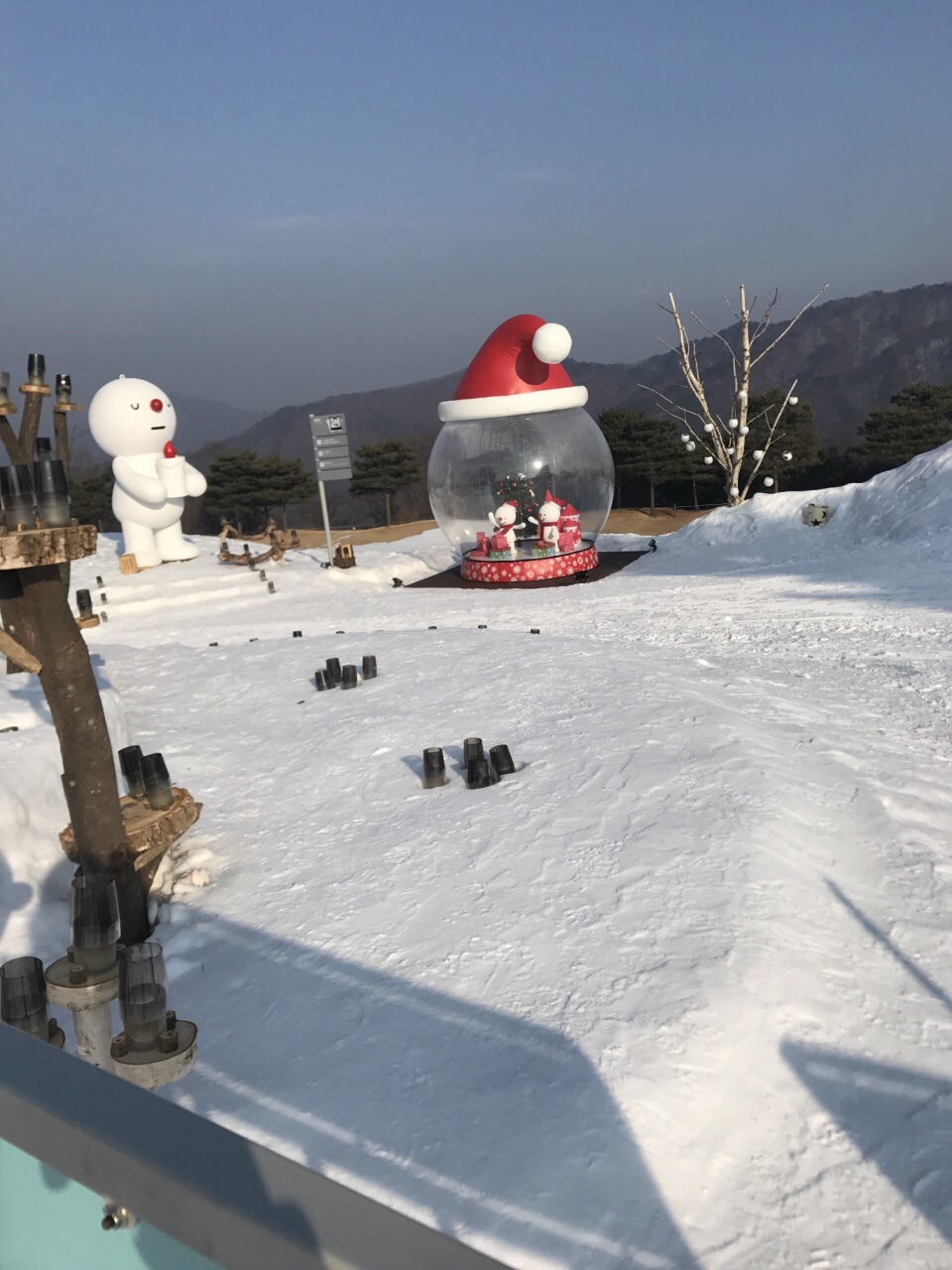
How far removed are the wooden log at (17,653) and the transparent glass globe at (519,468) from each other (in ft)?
32.6

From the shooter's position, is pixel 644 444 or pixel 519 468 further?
pixel 644 444

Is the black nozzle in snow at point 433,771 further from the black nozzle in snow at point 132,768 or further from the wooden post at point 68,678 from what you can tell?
the wooden post at point 68,678

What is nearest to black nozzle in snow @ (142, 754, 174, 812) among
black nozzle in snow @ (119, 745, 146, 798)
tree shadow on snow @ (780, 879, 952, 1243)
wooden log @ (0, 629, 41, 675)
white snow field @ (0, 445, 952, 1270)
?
black nozzle in snow @ (119, 745, 146, 798)

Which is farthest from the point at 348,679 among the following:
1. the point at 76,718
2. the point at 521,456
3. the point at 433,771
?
the point at 521,456

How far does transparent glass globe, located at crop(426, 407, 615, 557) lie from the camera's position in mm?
12898

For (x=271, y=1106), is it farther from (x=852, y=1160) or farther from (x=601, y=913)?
(x=852, y=1160)

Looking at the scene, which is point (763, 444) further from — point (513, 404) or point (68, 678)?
point (68, 678)

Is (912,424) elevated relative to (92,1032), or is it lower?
elevated

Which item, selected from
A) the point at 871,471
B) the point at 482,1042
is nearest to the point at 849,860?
the point at 482,1042

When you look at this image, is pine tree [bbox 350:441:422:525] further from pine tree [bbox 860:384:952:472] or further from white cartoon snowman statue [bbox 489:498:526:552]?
white cartoon snowman statue [bbox 489:498:526:552]

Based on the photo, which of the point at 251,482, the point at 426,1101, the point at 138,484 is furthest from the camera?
the point at 251,482

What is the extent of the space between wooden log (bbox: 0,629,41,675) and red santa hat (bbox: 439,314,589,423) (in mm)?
9812

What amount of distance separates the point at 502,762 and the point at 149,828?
2.01 m

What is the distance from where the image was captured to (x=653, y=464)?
28625 mm
